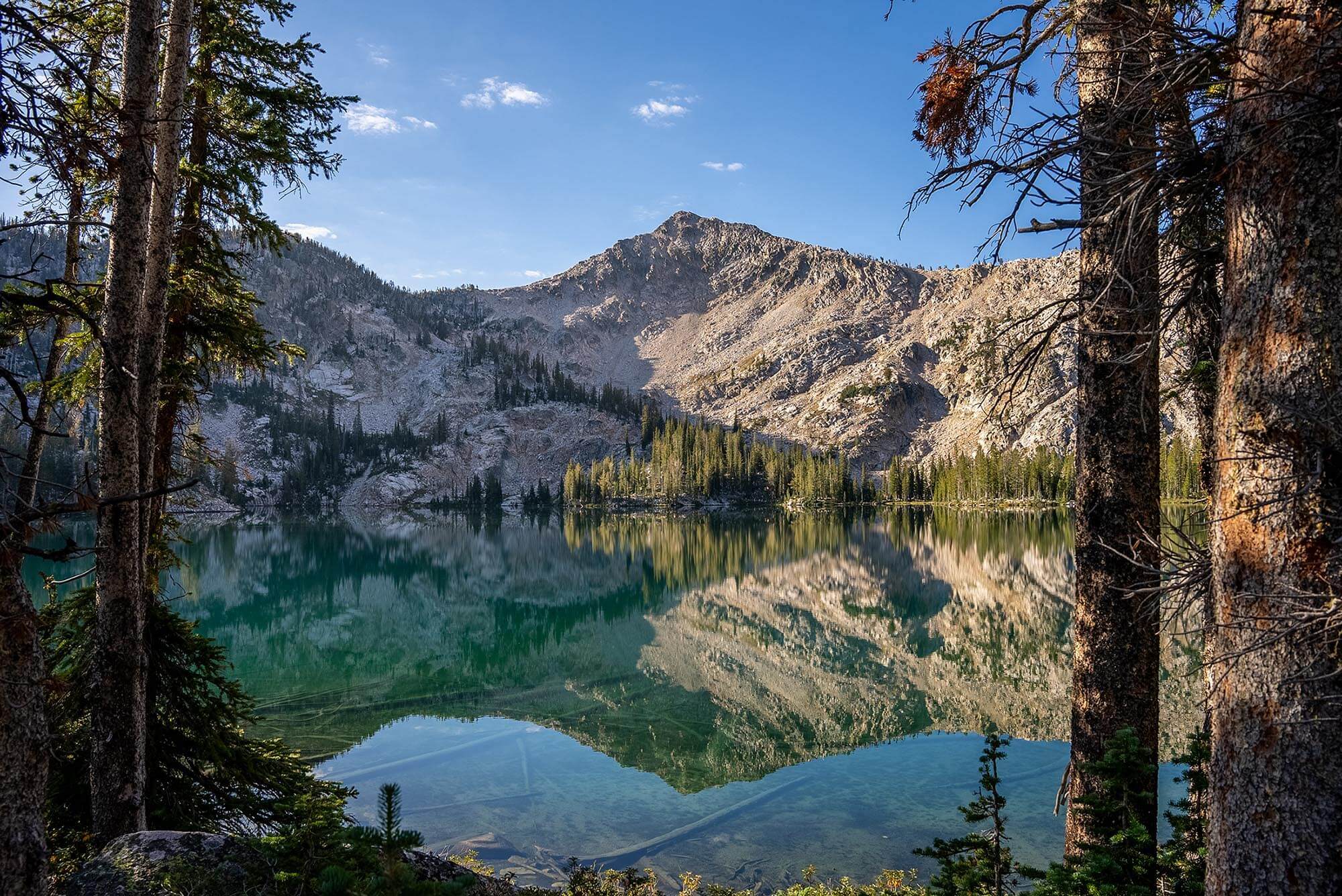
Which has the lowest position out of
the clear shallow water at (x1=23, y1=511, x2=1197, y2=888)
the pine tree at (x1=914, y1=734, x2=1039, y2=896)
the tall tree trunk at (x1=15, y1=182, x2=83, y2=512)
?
the clear shallow water at (x1=23, y1=511, x2=1197, y2=888)

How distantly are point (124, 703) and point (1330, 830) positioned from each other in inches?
383

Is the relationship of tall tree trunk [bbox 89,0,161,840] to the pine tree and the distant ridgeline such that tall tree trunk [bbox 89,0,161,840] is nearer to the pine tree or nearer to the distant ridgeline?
the pine tree

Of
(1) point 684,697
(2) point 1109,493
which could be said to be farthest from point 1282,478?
(1) point 684,697

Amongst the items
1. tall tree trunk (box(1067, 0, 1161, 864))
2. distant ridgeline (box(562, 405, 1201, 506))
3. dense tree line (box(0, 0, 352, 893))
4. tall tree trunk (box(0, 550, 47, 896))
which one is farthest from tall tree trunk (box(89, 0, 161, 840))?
distant ridgeline (box(562, 405, 1201, 506))

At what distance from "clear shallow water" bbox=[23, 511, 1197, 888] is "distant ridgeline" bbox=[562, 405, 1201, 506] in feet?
269

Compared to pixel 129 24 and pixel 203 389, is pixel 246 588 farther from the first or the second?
pixel 129 24

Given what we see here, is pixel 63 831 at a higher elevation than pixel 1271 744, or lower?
lower

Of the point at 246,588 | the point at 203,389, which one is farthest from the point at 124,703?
the point at 246,588

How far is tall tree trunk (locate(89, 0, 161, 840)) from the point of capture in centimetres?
705

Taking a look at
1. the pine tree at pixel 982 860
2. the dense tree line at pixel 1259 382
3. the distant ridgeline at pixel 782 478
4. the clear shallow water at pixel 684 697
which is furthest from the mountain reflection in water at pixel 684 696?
the distant ridgeline at pixel 782 478

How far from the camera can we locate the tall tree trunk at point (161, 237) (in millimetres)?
7691

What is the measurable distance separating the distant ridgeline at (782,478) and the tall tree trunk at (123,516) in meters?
139

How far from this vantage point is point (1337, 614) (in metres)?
3.54

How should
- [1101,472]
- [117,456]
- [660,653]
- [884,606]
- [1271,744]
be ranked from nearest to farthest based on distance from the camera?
[1271,744] → [1101,472] → [117,456] → [660,653] → [884,606]
